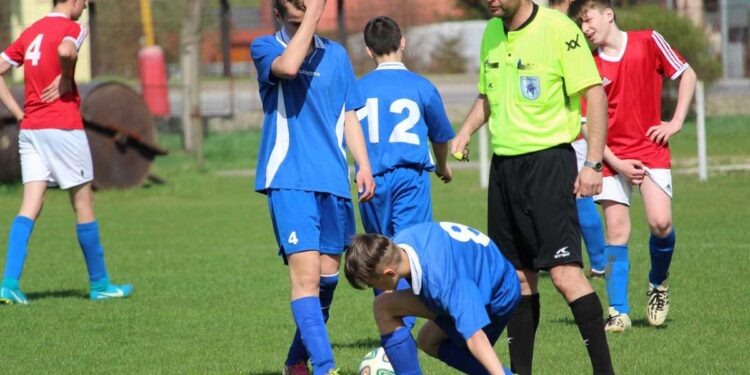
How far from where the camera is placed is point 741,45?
81.1ft

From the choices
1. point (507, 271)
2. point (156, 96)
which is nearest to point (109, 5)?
point (156, 96)

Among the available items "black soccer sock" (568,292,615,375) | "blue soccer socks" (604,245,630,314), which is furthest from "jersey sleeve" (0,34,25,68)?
"black soccer sock" (568,292,615,375)

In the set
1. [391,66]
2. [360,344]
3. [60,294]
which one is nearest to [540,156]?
[391,66]

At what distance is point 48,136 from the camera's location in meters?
8.70

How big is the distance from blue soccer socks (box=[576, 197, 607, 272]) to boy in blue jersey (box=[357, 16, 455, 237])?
7.32ft

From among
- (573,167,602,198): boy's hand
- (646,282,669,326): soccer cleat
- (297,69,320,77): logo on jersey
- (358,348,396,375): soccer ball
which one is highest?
(297,69,320,77): logo on jersey

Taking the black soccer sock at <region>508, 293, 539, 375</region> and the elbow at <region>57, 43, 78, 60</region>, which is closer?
the black soccer sock at <region>508, 293, 539, 375</region>

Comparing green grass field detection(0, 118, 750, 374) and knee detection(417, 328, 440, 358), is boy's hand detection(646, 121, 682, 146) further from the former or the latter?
knee detection(417, 328, 440, 358)

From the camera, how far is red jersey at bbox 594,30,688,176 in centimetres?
719

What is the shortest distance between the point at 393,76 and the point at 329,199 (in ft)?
5.18

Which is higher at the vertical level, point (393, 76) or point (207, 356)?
point (393, 76)

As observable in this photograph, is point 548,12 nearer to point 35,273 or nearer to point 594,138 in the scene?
point 594,138

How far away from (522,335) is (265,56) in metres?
1.80

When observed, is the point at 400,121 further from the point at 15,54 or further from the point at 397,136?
the point at 15,54
